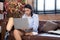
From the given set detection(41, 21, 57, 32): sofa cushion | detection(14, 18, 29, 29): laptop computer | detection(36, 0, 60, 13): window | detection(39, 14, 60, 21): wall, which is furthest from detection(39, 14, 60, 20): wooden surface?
detection(14, 18, 29, 29): laptop computer

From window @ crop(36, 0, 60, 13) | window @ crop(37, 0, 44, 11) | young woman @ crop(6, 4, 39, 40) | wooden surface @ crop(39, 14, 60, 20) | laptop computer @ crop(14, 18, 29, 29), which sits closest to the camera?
laptop computer @ crop(14, 18, 29, 29)

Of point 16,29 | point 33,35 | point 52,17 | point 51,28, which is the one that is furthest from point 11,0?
point 52,17

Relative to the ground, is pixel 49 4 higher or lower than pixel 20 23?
higher

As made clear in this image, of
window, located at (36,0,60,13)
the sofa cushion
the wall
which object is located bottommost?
the sofa cushion

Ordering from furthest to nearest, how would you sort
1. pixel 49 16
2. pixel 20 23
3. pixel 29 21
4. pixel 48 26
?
pixel 49 16, pixel 48 26, pixel 29 21, pixel 20 23

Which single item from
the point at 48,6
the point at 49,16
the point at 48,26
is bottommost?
the point at 48,26

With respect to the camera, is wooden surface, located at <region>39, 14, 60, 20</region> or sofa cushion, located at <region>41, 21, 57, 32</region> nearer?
sofa cushion, located at <region>41, 21, 57, 32</region>

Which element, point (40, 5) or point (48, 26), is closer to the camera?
point (48, 26)

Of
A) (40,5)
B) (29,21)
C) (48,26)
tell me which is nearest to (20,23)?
(29,21)

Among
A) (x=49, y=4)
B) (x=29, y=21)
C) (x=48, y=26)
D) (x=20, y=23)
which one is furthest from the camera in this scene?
(x=49, y=4)

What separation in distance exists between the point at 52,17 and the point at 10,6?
1.78m

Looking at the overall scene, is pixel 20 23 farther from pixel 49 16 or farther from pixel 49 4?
pixel 49 4

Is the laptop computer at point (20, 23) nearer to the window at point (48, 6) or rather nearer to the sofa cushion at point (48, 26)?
the sofa cushion at point (48, 26)

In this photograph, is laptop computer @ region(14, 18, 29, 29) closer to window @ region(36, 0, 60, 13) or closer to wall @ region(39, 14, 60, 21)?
wall @ region(39, 14, 60, 21)
